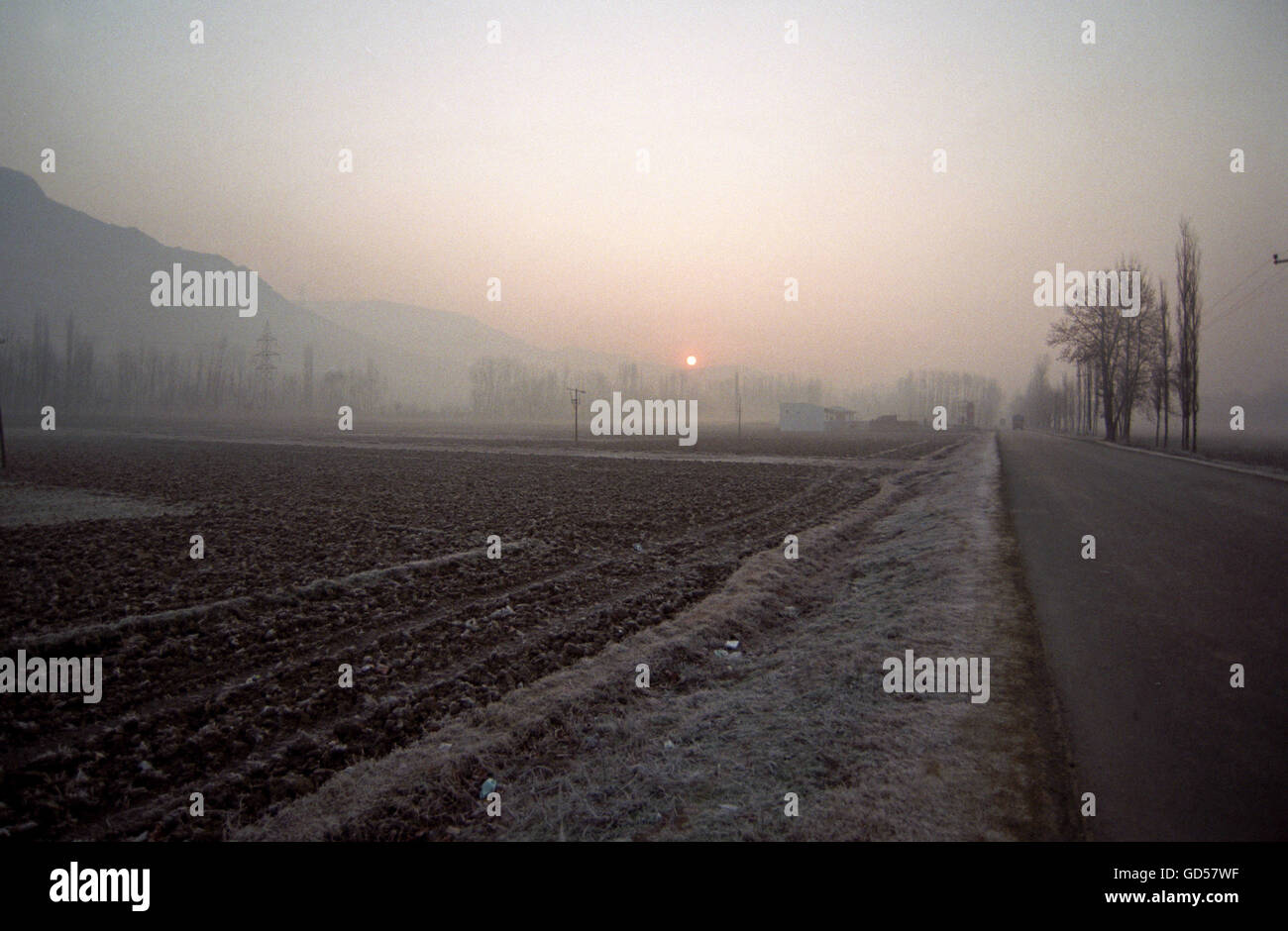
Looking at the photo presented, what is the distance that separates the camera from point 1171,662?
591 cm

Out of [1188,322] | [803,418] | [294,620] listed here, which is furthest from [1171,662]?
[803,418]

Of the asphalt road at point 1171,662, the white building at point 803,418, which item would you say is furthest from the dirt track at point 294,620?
the white building at point 803,418

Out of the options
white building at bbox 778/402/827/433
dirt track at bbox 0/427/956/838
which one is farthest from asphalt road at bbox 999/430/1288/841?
white building at bbox 778/402/827/433

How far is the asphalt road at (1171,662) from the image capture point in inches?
144

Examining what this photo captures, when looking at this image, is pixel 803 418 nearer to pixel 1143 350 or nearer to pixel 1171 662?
pixel 1143 350

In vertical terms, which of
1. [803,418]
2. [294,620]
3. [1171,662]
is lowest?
[294,620]

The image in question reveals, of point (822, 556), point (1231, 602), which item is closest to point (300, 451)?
point (822, 556)

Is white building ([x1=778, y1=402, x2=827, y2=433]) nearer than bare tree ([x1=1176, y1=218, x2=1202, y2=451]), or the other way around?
bare tree ([x1=1176, y1=218, x2=1202, y2=451])

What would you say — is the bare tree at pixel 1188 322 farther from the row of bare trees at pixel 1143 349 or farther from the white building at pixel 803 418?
the white building at pixel 803 418

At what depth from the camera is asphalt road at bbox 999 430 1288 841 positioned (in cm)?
367

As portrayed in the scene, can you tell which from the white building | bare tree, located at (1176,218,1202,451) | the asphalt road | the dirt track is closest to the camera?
the asphalt road

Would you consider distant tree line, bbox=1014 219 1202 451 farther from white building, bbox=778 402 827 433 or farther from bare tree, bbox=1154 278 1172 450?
white building, bbox=778 402 827 433

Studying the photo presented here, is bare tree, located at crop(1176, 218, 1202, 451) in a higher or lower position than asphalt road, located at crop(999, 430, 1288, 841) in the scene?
higher

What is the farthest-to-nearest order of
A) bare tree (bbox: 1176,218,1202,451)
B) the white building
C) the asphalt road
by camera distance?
1. the white building
2. bare tree (bbox: 1176,218,1202,451)
3. the asphalt road
